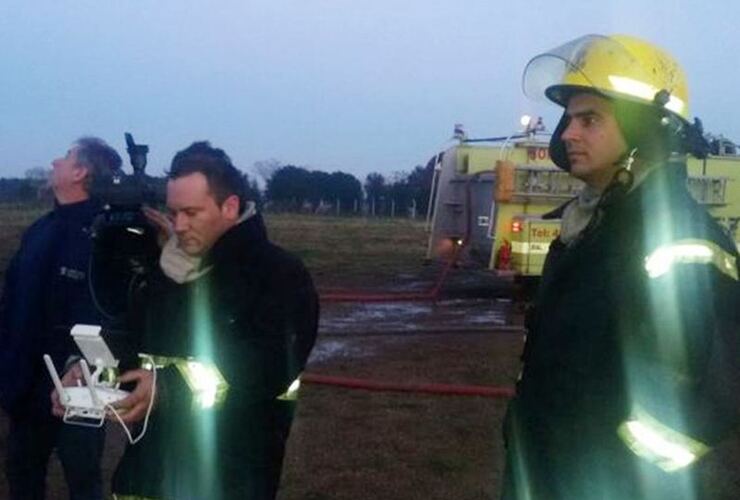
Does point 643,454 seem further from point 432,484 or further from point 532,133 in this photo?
point 532,133

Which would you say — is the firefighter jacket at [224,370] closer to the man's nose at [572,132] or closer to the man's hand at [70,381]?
the man's hand at [70,381]

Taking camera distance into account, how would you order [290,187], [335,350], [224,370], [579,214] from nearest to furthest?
[579,214]
[224,370]
[335,350]
[290,187]

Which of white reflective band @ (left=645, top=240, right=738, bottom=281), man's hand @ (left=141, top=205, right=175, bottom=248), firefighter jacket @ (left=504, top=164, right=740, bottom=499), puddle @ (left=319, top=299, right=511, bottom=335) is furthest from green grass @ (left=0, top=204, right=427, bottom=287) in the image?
white reflective band @ (left=645, top=240, right=738, bottom=281)

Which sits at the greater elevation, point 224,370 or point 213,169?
point 213,169

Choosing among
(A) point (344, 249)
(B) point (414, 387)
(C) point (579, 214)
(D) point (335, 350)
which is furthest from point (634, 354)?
(A) point (344, 249)

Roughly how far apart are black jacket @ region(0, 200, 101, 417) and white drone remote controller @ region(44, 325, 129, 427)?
1.37 meters

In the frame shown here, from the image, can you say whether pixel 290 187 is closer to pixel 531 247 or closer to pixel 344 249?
pixel 344 249

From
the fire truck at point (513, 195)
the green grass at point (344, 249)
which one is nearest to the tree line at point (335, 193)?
the green grass at point (344, 249)

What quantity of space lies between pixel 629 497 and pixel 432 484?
3.86 meters

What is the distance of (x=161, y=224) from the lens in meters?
3.14

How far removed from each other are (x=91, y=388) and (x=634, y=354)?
1.33 m

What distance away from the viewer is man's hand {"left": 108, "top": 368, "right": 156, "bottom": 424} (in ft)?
8.90

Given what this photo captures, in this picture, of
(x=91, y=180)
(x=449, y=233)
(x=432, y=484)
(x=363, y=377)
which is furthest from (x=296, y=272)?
(x=449, y=233)

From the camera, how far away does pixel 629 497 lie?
2.34 m
